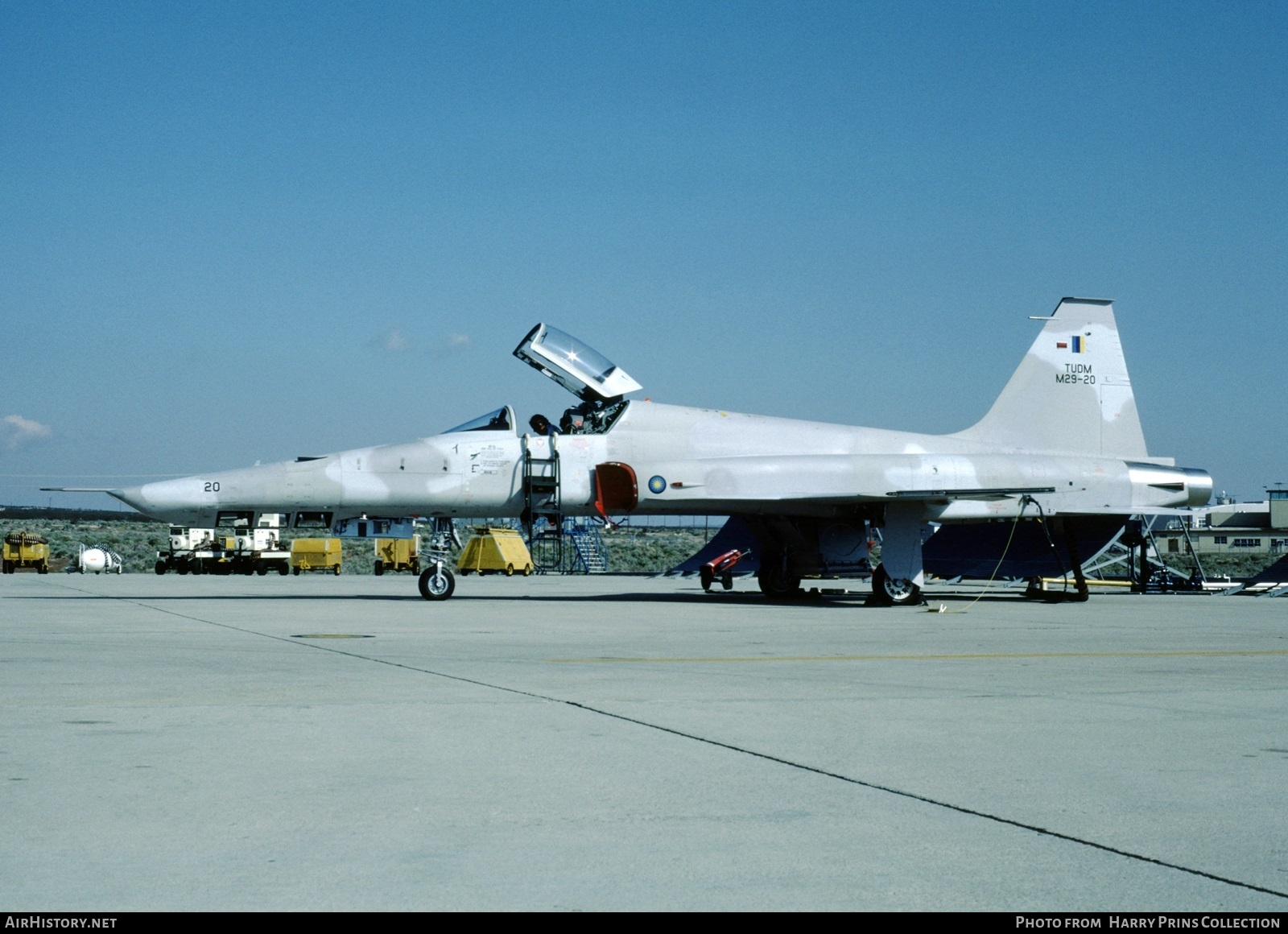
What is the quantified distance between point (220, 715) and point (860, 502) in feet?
48.7

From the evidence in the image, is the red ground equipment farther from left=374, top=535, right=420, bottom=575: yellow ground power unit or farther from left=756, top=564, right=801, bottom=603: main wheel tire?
left=374, top=535, right=420, bottom=575: yellow ground power unit

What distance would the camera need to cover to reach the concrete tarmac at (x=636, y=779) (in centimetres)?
372

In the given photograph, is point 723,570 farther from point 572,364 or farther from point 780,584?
point 572,364

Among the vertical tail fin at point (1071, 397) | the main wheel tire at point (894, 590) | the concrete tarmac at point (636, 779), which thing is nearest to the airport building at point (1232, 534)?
the vertical tail fin at point (1071, 397)

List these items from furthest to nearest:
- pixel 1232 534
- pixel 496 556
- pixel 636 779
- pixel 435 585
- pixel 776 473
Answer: pixel 1232 534 → pixel 496 556 → pixel 776 473 → pixel 435 585 → pixel 636 779

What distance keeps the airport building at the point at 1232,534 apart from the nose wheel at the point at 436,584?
210 ft

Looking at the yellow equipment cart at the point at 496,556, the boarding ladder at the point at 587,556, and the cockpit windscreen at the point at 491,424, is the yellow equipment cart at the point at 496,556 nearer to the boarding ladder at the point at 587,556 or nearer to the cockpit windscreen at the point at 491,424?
the boarding ladder at the point at 587,556

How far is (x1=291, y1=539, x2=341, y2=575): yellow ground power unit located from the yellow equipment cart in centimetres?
502

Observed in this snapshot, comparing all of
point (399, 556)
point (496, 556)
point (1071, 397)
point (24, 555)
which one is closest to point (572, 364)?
point (1071, 397)

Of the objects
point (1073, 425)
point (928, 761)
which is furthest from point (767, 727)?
point (1073, 425)

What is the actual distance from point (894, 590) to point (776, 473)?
2.64 meters

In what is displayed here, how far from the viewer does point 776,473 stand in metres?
20.3

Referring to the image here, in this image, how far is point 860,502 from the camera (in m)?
20.5

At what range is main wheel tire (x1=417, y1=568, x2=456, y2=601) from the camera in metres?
19.9
